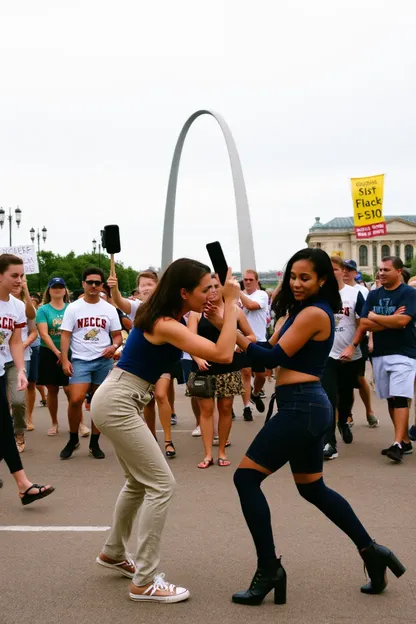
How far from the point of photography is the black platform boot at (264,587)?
4.39m

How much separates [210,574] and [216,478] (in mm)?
2915

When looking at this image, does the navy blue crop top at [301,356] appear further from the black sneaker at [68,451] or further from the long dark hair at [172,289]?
the black sneaker at [68,451]

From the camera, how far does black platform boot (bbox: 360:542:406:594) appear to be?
450 cm

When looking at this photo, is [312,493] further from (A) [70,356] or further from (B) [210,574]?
(A) [70,356]

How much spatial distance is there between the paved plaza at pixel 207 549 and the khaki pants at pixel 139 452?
0.31 metres

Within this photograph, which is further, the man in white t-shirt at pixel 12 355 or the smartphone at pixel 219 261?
the man in white t-shirt at pixel 12 355

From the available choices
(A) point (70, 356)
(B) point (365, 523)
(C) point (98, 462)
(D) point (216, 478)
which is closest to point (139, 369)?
(B) point (365, 523)

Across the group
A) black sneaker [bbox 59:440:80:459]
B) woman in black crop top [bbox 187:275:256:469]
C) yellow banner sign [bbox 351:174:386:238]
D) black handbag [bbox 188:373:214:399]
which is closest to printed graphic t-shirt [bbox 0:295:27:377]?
black sneaker [bbox 59:440:80:459]

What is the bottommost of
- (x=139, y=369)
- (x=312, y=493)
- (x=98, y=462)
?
(x=98, y=462)

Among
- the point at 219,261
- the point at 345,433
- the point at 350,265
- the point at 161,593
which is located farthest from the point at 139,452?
the point at 350,265

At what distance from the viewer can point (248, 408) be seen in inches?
472

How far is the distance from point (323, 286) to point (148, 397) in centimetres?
117

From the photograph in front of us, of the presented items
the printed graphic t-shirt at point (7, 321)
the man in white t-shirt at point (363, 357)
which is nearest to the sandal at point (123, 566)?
the printed graphic t-shirt at point (7, 321)

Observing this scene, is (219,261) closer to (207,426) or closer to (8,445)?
(8,445)
